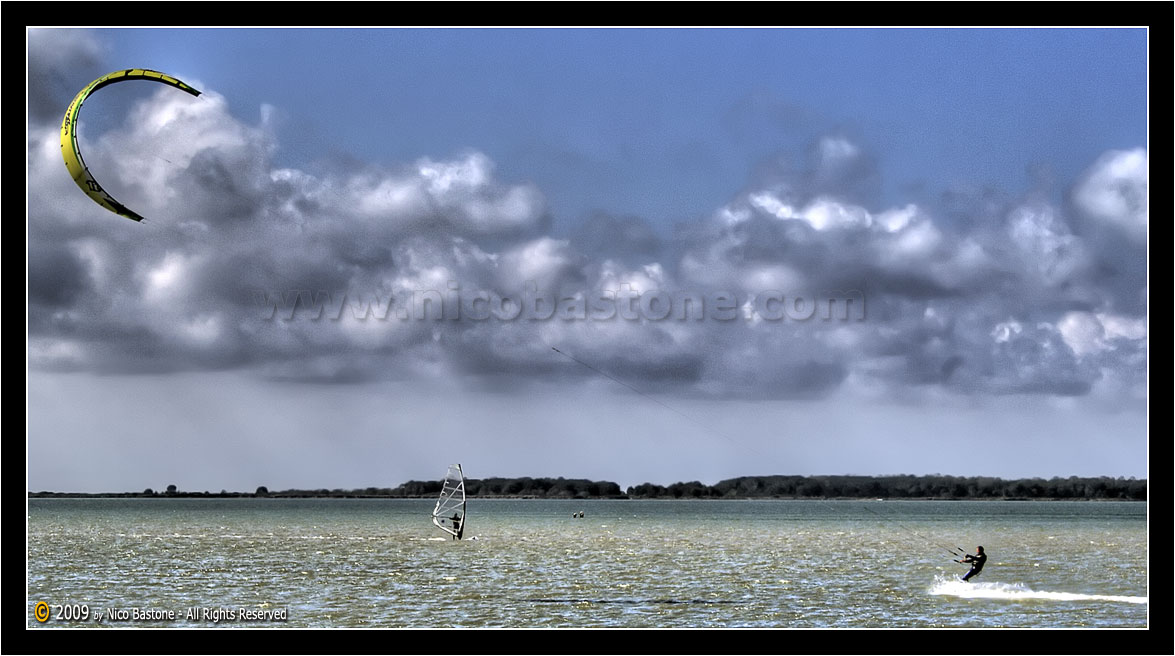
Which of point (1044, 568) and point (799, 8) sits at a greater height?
point (799, 8)

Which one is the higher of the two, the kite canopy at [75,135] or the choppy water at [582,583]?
the kite canopy at [75,135]

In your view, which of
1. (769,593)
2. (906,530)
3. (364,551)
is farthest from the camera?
(906,530)

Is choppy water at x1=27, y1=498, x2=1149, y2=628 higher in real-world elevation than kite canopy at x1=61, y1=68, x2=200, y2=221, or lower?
lower

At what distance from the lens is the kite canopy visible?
1005 inches

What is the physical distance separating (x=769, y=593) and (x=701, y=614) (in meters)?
5.63

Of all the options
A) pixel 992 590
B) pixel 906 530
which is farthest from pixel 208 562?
pixel 906 530

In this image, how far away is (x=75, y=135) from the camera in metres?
26.0

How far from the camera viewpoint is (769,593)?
1352 inches

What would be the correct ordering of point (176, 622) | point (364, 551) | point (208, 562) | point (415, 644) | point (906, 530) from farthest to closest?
point (906, 530), point (364, 551), point (208, 562), point (176, 622), point (415, 644)

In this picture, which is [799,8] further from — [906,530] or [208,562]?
[906,530]

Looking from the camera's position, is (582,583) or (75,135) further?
(582,583)

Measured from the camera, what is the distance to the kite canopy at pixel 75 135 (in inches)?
1005

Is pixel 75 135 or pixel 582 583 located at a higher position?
pixel 75 135

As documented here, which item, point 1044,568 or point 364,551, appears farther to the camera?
point 364,551
